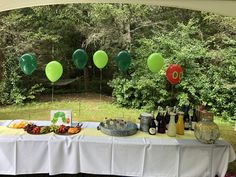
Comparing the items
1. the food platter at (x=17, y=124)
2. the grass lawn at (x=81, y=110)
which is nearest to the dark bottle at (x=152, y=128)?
the food platter at (x=17, y=124)

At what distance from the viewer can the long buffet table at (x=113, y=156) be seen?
2.38 meters

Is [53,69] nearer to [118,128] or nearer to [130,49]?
[118,128]

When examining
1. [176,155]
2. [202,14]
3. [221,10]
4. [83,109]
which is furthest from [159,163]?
[202,14]

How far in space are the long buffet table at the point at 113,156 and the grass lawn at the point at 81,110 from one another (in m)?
2.76

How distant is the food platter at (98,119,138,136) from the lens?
2.52 m

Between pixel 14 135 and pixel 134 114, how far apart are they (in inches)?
157

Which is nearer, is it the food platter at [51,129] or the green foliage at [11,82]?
the food platter at [51,129]

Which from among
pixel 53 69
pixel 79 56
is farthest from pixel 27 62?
pixel 79 56

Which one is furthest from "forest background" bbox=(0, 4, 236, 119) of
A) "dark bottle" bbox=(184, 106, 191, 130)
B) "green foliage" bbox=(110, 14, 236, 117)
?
"dark bottle" bbox=(184, 106, 191, 130)

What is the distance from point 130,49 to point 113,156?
4.88 metres

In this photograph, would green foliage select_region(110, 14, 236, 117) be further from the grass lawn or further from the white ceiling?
the white ceiling

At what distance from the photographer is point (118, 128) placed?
260 cm

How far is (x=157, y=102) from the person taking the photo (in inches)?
256

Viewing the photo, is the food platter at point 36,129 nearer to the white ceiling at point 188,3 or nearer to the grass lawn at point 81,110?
the white ceiling at point 188,3
